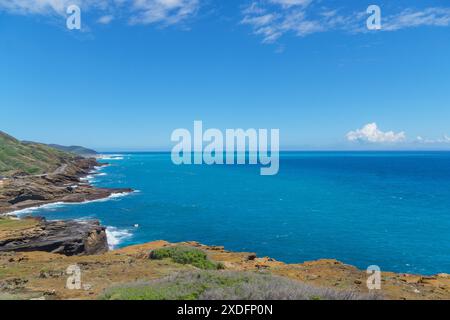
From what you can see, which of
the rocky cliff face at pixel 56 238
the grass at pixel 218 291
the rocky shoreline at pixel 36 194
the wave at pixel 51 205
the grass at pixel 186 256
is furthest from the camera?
the rocky shoreline at pixel 36 194

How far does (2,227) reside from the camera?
123ft

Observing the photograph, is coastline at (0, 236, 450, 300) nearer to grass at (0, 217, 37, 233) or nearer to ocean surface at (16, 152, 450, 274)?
grass at (0, 217, 37, 233)

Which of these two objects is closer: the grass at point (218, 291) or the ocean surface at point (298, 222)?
the grass at point (218, 291)

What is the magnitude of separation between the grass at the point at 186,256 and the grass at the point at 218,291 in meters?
9.96

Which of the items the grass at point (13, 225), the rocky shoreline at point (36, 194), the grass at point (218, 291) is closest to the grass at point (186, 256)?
the grass at point (218, 291)

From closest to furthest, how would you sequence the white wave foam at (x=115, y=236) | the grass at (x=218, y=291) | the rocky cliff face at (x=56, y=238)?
the grass at (x=218, y=291)
the rocky cliff face at (x=56, y=238)
the white wave foam at (x=115, y=236)

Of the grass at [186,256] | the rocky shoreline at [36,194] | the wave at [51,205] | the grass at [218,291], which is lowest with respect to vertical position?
the wave at [51,205]

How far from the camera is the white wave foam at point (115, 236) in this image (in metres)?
42.1

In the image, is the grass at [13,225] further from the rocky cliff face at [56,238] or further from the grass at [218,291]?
the grass at [218,291]

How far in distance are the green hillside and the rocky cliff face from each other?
2795 inches

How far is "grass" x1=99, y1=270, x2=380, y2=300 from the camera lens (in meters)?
8.51

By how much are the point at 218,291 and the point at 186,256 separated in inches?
517
